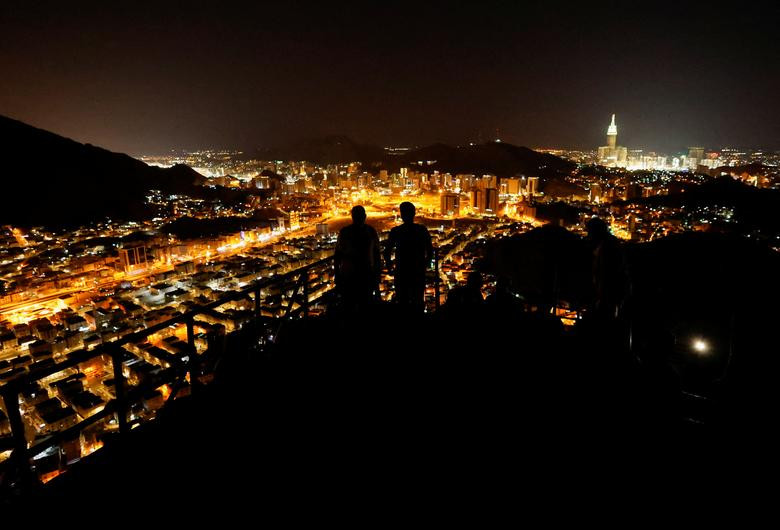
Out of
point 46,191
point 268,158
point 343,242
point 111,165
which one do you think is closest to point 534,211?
point 343,242

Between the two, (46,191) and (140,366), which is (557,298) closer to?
(140,366)

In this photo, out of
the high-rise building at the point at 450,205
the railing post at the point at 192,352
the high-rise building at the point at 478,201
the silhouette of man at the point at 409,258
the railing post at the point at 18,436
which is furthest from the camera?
the high-rise building at the point at 478,201

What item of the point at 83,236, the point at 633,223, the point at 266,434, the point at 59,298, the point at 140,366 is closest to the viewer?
the point at 266,434

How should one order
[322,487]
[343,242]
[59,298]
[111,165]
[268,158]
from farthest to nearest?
[268,158], [111,165], [59,298], [343,242], [322,487]

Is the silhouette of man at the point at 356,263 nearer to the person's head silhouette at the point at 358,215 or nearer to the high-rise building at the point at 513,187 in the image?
the person's head silhouette at the point at 358,215

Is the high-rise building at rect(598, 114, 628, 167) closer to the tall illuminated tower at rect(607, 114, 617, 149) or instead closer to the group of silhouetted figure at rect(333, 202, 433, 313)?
the tall illuminated tower at rect(607, 114, 617, 149)

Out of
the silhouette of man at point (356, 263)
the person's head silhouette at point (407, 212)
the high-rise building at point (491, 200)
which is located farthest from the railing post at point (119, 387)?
the high-rise building at point (491, 200)

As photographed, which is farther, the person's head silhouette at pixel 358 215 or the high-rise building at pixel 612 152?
the high-rise building at pixel 612 152
